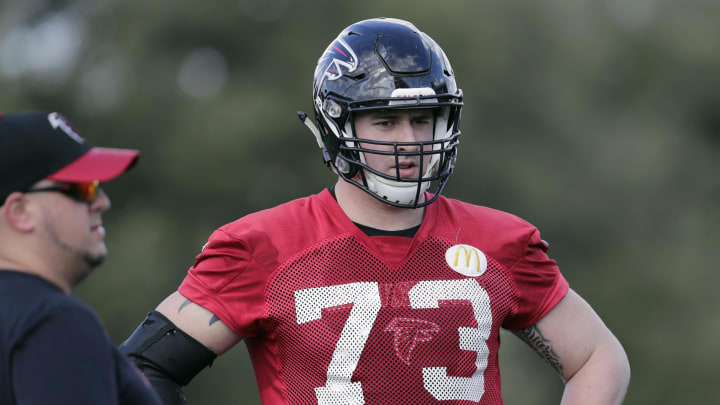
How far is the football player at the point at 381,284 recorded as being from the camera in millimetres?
3439

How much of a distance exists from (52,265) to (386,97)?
4.82 feet

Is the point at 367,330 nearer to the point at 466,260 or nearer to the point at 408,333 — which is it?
the point at 408,333

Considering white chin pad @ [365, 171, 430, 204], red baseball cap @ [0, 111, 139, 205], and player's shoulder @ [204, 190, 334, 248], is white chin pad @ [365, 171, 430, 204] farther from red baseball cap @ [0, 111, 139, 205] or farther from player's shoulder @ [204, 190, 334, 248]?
red baseball cap @ [0, 111, 139, 205]

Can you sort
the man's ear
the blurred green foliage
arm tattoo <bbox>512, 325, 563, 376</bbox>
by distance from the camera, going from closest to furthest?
the man's ear < arm tattoo <bbox>512, 325, 563, 376</bbox> < the blurred green foliage

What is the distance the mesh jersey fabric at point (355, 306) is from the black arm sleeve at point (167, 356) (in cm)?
13

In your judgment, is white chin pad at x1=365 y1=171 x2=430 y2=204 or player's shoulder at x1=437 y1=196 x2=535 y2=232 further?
player's shoulder at x1=437 y1=196 x2=535 y2=232

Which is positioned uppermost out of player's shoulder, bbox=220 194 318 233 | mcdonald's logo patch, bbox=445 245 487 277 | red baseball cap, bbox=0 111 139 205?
red baseball cap, bbox=0 111 139 205

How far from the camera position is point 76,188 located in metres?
2.48

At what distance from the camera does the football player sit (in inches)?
135

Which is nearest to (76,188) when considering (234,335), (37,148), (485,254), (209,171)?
(37,148)

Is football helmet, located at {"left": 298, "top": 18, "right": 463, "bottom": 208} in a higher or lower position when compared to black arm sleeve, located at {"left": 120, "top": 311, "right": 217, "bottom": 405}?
higher

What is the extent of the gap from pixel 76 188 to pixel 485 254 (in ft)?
5.10

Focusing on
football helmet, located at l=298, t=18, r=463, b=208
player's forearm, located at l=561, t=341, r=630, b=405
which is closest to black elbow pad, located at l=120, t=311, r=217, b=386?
football helmet, located at l=298, t=18, r=463, b=208

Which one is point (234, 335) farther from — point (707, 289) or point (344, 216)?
point (707, 289)
